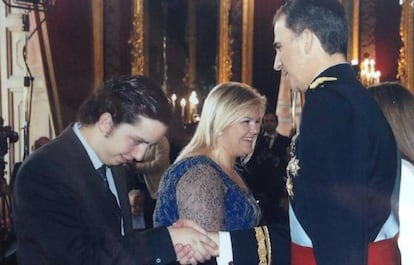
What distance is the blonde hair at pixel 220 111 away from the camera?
281cm

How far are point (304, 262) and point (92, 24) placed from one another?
515 centimetres

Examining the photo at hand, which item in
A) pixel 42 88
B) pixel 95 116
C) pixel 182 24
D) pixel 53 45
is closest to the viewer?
pixel 95 116

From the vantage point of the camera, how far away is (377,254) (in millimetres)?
1959

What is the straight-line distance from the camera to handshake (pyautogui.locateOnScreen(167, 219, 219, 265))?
2.32 m

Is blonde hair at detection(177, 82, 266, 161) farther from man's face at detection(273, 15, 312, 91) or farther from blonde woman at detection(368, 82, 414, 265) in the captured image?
man's face at detection(273, 15, 312, 91)

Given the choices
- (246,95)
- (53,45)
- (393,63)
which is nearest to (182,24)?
(53,45)

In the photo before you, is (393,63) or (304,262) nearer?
(304,262)

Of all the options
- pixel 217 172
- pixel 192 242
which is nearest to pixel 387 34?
pixel 217 172

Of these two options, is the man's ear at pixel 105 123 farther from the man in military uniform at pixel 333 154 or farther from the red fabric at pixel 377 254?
the red fabric at pixel 377 254

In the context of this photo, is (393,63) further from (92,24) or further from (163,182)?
(163,182)

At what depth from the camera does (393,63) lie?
7926 mm

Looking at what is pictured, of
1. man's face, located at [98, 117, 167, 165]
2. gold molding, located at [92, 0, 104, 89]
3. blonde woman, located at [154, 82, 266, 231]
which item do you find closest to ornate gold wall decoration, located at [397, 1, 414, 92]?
gold molding, located at [92, 0, 104, 89]

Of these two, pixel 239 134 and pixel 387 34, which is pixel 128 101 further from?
pixel 387 34

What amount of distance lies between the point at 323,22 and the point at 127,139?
0.73 metres
